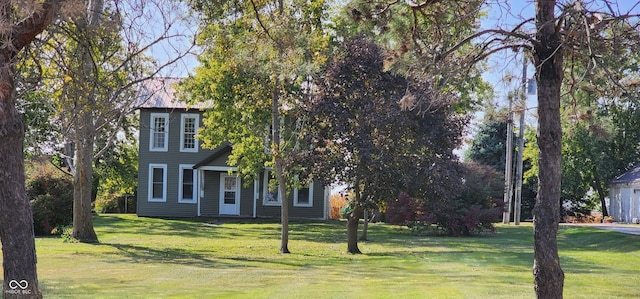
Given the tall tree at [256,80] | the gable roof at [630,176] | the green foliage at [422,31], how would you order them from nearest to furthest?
the green foliage at [422,31], the tall tree at [256,80], the gable roof at [630,176]

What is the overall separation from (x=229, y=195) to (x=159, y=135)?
480 centimetres

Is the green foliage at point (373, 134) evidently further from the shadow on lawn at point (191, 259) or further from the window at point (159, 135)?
the window at point (159, 135)

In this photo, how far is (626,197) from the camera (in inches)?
1523

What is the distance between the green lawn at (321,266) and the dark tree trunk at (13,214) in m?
3.97

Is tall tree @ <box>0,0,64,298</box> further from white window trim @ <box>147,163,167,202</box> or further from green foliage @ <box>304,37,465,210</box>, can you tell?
white window trim @ <box>147,163,167,202</box>

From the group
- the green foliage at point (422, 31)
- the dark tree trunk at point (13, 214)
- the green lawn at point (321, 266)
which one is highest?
the green foliage at point (422, 31)

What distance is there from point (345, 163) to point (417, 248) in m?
4.56

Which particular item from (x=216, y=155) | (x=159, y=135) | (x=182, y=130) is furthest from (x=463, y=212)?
(x=159, y=135)

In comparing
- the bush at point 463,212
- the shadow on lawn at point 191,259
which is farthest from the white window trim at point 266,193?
the shadow on lawn at point 191,259

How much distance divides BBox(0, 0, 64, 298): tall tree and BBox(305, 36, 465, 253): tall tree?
11.3 meters

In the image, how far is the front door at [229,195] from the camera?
37.0 meters

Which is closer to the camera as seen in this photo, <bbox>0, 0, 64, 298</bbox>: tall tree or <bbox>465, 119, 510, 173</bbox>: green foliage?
<bbox>0, 0, 64, 298</bbox>: tall tree

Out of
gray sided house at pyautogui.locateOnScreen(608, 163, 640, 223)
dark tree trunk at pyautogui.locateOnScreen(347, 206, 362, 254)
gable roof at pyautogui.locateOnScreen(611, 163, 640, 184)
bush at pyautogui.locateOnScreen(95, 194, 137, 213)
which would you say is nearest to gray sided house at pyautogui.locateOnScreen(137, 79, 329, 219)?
bush at pyautogui.locateOnScreen(95, 194, 137, 213)

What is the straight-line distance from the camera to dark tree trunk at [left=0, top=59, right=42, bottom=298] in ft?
22.2
